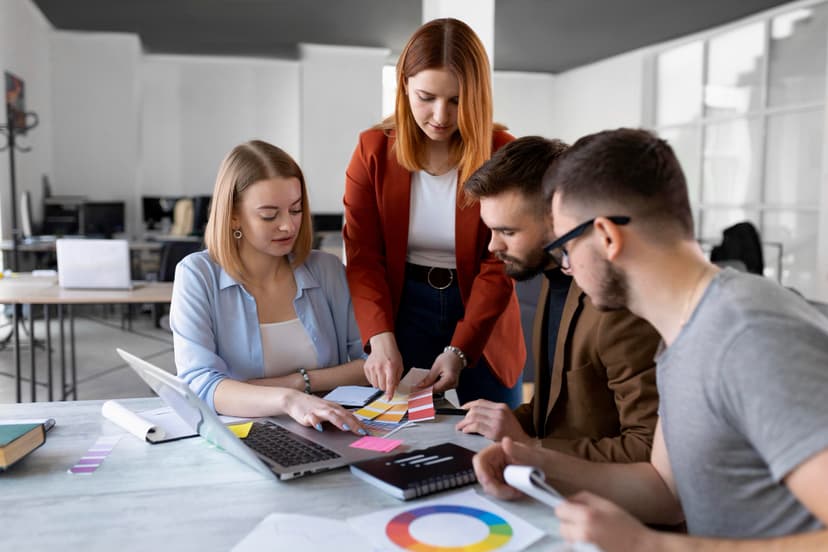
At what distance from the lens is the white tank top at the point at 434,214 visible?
6.37 ft

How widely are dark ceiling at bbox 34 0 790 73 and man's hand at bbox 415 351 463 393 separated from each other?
654cm

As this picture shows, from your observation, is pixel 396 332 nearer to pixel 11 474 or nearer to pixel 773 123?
pixel 11 474

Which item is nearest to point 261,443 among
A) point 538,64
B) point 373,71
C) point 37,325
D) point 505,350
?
point 505,350

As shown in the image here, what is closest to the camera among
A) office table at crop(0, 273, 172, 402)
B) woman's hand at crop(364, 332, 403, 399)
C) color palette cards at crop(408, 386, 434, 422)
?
color palette cards at crop(408, 386, 434, 422)

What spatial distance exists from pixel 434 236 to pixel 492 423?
2.29 ft

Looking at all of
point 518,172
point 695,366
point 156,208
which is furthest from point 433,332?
point 156,208

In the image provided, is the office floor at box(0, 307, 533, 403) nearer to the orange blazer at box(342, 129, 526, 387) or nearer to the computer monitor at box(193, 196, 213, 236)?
the computer monitor at box(193, 196, 213, 236)

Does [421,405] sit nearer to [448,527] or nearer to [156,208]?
[448,527]

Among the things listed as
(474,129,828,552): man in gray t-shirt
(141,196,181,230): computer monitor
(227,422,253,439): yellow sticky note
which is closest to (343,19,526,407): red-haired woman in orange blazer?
(227,422,253,439): yellow sticky note

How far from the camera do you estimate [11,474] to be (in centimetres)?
120

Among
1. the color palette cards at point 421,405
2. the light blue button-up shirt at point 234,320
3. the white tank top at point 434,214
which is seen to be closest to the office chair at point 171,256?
the light blue button-up shirt at point 234,320

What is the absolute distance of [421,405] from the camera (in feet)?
5.20

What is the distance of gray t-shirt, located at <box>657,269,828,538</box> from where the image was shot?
0.75 meters

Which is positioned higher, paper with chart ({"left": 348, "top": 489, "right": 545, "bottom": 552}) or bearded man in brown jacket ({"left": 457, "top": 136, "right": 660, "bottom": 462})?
bearded man in brown jacket ({"left": 457, "top": 136, "right": 660, "bottom": 462})
